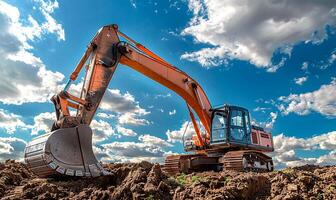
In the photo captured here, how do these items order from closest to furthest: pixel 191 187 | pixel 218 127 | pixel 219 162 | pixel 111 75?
pixel 191 187 < pixel 111 75 < pixel 219 162 < pixel 218 127

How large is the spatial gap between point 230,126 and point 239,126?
467mm

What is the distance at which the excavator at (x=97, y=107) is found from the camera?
9203mm

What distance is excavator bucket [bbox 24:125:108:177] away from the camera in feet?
29.2

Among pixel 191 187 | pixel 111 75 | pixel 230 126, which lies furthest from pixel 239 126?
pixel 191 187

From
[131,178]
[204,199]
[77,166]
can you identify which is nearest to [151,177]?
[131,178]

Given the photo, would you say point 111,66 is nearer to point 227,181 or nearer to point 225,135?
point 225,135

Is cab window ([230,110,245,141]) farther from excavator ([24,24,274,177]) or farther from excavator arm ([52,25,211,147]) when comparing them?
excavator arm ([52,25,211,147])

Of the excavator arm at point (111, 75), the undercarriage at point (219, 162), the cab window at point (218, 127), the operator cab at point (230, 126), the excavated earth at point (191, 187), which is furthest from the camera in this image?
the cab window at point (218, 127)

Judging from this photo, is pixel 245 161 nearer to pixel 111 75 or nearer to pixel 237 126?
pixel 237 126

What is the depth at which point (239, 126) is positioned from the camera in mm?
13555

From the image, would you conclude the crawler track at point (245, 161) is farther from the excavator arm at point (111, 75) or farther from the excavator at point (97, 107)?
the excavator arm at point (111, 75)

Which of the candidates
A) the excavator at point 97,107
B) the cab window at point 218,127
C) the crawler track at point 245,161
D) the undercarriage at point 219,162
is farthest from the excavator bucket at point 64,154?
the cab window at point 218,127

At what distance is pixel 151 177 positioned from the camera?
24.9 feet

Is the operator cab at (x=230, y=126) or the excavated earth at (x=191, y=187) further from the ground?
the operator cab at (x=230, y=126)
